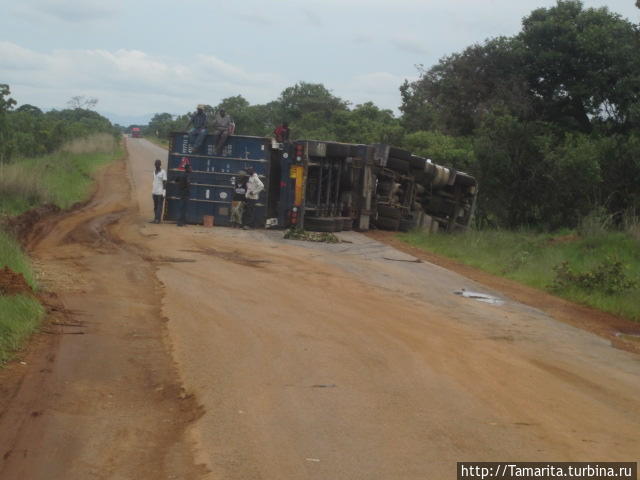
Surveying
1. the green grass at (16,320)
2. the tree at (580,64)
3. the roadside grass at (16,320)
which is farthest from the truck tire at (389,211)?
the green grass at (16,320)

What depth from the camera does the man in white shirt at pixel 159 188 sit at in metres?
21.6

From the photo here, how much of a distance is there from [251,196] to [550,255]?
807 cm

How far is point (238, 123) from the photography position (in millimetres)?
63438

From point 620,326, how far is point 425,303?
3031 mm

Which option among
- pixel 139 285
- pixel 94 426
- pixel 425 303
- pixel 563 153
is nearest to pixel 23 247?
pixel 139 285

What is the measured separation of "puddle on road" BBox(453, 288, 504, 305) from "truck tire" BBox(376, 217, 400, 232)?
994 centimetres

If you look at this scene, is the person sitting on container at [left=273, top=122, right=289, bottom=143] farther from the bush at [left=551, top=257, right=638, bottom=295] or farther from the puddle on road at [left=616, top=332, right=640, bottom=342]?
the puddle on road at [left=616, top=332, right=640, bottom=342]

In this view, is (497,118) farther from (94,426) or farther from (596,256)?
(94,426)

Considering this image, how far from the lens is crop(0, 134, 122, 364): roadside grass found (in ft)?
28.9

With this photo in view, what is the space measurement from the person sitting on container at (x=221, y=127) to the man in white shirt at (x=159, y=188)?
64.0 inches

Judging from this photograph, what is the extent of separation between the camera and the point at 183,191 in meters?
21.8

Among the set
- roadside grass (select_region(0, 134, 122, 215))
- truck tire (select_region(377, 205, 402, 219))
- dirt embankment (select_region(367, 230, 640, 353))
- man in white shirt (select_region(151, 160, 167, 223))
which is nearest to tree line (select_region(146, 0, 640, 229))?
truck tire (select_region(377, 205, 402, 219))

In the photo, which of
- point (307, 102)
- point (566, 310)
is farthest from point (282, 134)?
point (307, 102)

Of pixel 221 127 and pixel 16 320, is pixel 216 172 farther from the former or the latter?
pixel 16 320
